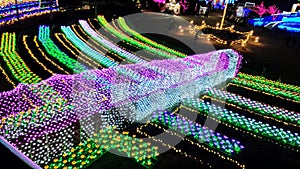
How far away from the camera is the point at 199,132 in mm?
8492

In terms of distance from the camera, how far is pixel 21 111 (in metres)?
6.86

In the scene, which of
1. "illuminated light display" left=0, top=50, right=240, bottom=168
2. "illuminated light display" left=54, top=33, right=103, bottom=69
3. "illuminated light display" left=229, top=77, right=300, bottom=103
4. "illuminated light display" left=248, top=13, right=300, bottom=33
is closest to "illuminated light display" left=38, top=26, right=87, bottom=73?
"illuminated light display" left=54, top=33, right=103, bottom=69

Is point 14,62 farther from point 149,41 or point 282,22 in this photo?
point 282,22

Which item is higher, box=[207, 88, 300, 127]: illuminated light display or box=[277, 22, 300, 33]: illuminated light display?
box=[277, 22, 300, 33]: illuminated light display

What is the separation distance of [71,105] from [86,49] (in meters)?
8.93

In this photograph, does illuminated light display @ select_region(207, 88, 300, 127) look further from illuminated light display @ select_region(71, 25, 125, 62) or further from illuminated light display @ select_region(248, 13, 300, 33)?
illuminated light display @ select_region(248, 13, 300, 33)

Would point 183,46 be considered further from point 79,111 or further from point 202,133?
point 79,111

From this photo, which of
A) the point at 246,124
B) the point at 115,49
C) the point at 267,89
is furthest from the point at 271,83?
the point at 115,49

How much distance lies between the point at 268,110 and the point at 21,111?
905 centimetres

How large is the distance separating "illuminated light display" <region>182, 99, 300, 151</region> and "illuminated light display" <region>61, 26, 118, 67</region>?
216 inches

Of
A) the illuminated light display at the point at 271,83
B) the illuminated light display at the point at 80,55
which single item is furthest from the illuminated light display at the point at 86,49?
the illuminated light display at the point at 271,83

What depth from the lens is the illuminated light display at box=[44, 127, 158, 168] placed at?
682cm

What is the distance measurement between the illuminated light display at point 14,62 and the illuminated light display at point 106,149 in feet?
17.1

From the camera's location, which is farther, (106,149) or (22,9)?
(22,9)
